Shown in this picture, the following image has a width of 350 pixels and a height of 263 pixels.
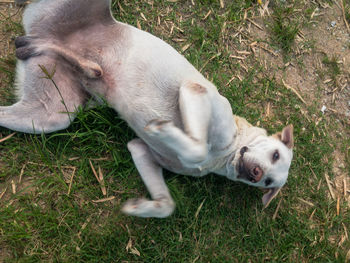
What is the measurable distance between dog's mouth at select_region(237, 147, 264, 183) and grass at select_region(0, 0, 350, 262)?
0.63 meters

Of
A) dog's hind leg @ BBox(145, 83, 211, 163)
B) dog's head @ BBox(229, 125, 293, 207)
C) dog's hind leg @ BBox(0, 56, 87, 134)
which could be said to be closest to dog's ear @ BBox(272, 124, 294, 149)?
dog's head @ BBox(229, 125, 293, 207)

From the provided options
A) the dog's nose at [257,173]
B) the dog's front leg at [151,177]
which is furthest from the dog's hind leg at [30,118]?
the dog's nose at [257,173]

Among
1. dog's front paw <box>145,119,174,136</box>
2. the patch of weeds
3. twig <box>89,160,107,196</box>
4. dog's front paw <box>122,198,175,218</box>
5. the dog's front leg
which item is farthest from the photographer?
the patch of weeds

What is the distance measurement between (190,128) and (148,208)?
3.07 feet

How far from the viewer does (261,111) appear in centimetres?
410

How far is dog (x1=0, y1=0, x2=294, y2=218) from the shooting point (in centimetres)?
300

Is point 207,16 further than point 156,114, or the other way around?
point 207,16

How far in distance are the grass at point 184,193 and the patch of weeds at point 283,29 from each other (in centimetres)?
39

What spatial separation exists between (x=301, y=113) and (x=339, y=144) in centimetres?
73

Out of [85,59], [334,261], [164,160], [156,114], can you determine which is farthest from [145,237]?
[334,261]

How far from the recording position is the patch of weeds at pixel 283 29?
4.29 m

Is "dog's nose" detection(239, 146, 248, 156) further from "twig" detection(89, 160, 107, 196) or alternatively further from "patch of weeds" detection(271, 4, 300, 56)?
"patch of weeds" detection(271, 4, 300, 56)

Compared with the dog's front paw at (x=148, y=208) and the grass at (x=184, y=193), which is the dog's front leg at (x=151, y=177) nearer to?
the dog's front paw at (x=148, y=208)

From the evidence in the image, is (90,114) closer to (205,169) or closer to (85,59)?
(85,59)
